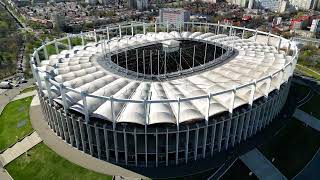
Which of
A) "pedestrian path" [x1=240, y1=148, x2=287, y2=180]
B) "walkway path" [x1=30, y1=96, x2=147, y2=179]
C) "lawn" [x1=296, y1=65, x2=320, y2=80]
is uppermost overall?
"lawn" [x1=296, y1=65, x2=320, y2=80]

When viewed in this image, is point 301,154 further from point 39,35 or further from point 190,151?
point 39,35

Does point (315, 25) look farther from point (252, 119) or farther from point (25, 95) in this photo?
point (25, 95)

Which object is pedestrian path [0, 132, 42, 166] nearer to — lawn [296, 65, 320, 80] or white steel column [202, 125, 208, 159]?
white steel column [202, 125, 208, 159]

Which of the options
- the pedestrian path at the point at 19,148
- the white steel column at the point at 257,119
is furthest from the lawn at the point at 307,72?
the pedestrian path at the point at 19,148

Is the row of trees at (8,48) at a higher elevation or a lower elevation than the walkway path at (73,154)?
higher

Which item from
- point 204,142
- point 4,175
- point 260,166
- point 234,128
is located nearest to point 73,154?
point 4,175

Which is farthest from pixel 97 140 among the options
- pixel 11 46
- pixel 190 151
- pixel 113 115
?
pixel 11 46

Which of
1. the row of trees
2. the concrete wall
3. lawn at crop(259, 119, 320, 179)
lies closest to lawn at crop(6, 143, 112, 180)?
the concrete wall

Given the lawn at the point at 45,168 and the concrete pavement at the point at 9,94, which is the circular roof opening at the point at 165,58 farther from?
the concrete pavement at the point at 9,94
